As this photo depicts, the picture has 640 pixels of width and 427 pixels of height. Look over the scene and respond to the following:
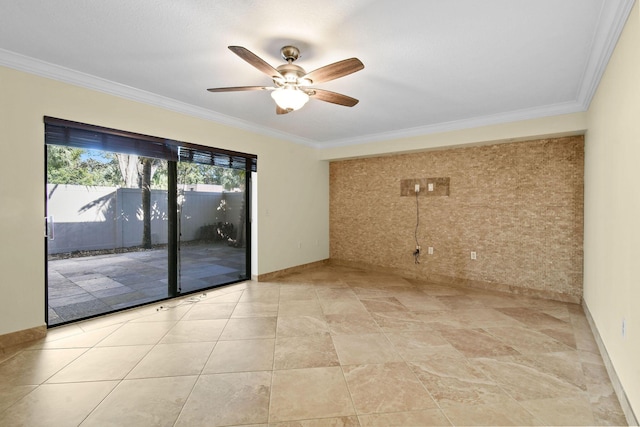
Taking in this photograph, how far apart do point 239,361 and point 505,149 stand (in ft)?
15.1

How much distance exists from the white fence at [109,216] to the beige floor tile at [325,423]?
301 centimetres

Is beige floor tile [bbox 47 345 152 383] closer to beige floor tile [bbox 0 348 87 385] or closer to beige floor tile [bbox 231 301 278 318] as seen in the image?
beige floor tile [bbox 0 348 87 385]

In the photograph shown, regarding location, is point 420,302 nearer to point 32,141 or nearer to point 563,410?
point 563,410

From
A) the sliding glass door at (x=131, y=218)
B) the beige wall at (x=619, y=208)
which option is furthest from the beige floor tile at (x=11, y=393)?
the beige wall at (x=619, y=208)

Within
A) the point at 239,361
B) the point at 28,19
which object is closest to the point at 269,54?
the point at 28,19

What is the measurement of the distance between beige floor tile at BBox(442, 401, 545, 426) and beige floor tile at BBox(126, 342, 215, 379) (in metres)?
1.87

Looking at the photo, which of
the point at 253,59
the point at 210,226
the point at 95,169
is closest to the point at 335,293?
the point at 210,226

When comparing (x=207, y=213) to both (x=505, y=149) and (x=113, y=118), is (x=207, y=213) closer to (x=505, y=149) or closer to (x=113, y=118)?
(x=113, y=118)

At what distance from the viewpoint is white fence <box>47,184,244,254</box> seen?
307 centimetres

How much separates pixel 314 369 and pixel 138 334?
6.23ft

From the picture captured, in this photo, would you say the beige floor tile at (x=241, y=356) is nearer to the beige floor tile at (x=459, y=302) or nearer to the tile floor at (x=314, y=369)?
the tile floor at (x=314, y=369)

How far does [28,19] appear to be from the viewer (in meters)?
2.06

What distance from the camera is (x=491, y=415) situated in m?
1.79

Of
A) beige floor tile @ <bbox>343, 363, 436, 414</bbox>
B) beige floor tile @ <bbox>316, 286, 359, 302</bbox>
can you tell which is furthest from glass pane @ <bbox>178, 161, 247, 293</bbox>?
beige floor tile @ <bbox>343, 363, 436, 414</bbox>
